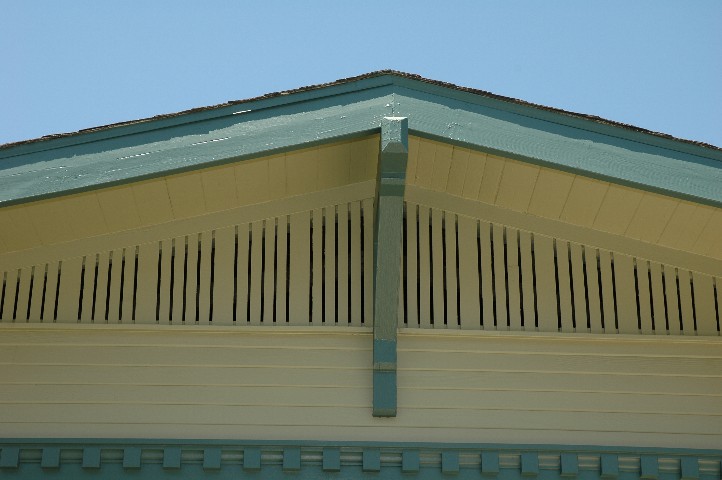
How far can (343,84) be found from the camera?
9109 mm

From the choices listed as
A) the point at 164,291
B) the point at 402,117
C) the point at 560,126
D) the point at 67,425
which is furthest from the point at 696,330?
the point at 67,425

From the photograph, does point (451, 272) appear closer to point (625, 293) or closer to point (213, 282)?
point (625, 293)

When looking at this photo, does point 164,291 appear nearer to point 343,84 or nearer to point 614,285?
point 343,84

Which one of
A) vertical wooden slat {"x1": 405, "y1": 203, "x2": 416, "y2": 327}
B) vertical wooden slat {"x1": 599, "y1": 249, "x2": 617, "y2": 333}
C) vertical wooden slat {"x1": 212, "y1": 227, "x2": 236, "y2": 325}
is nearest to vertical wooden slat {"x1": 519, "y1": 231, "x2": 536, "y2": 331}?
vertical wooden slat {"x1": 599, "y1": 249, "x2": 617, "y2": 333}

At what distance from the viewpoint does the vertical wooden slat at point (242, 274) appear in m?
9.64

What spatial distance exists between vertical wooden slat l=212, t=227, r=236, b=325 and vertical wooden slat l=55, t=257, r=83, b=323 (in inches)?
29.4

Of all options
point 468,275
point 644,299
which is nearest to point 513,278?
point 468,275

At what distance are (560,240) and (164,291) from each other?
3053 mm

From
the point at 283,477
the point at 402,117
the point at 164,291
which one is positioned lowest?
the point at 283,477

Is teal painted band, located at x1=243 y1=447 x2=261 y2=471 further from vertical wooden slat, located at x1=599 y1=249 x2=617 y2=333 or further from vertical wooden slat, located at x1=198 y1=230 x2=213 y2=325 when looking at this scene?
vertical wooden slat, located at x1=599 y1=249 x2=617 y2=333

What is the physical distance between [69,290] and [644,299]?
172 inches

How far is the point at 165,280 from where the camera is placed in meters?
9.70

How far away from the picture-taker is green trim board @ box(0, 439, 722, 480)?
9.09 meters

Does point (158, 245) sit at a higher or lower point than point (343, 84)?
lower
